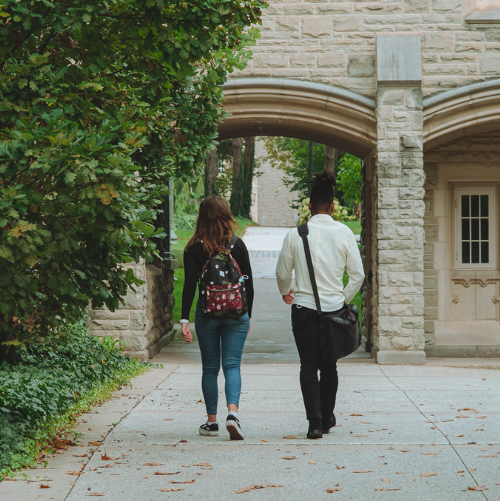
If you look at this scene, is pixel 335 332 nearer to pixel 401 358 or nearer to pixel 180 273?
pixel 401 358

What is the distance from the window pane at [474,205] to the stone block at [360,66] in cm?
286

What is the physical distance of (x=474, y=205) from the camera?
1120 cm

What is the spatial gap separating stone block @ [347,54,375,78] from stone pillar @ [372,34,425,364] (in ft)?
0.56

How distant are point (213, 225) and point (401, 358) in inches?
194

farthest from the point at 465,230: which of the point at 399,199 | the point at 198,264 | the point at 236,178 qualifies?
the point at 236,178

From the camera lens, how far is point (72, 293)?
169 inches

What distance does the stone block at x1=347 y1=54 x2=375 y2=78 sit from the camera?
948 centimetres

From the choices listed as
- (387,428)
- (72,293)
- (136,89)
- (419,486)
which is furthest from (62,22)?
(387,428)

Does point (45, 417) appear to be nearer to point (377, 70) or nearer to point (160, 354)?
point (160, 354)

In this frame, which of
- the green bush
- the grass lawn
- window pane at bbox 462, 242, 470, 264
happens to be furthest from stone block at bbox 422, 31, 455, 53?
the green bush

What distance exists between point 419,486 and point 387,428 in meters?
1.55

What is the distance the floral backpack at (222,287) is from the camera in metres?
4.95

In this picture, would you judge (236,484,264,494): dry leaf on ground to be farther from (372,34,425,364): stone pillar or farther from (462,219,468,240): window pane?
(462,219,468,240): window pane

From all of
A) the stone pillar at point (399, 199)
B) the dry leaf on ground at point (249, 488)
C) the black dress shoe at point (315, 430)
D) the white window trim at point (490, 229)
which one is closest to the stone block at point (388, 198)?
the stone pillar at point (399, 199)
